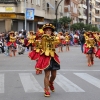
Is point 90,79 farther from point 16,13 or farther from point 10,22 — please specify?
point 10,22

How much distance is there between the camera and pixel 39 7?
53562 mm

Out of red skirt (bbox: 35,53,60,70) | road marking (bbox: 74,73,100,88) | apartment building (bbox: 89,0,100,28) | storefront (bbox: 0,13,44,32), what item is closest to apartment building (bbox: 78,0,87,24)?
apartment building (bbox: 89,0,100,28)

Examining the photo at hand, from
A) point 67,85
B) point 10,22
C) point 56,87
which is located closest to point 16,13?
point 10,22

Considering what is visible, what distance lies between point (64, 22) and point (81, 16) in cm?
3282

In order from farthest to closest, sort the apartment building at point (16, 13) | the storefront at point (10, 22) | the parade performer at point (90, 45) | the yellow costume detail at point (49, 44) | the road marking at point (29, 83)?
the storefront at point (10, 22) < the apartment building at point (16, 13) < the parade performer at point (90, 45) < the road marking at point (29, 83) < the yellow costume detail at point (49, 44)

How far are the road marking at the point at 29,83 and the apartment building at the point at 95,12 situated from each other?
96.1 meters

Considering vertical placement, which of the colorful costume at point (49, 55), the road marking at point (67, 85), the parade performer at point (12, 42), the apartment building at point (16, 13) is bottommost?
the road marking at point (67, 85)

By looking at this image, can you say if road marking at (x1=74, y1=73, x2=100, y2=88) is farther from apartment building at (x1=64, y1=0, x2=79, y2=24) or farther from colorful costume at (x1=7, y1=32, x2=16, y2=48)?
apartment building at (x1=64, y1=0, x2=79, y2=24)

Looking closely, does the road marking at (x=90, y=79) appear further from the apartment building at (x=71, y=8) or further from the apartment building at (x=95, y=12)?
the apartment building at (x=95, y=12)

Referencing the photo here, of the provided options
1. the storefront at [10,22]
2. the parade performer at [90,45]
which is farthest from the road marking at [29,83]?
the storefront at [10,22]

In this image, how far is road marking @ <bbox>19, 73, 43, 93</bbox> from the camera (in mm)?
11297

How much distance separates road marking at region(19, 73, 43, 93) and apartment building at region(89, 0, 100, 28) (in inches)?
3784

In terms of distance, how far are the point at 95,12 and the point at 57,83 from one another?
365ft

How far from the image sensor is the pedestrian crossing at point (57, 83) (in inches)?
445
